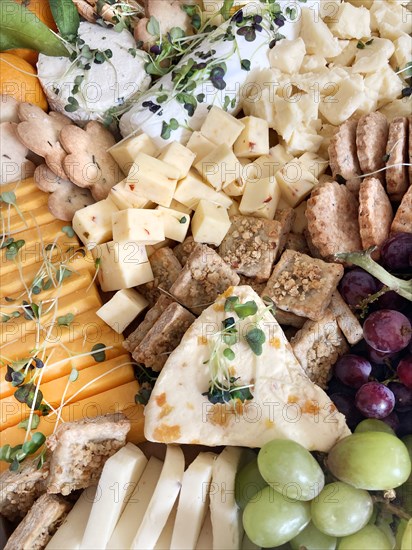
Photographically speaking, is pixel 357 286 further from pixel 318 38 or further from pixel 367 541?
pixel 318 38

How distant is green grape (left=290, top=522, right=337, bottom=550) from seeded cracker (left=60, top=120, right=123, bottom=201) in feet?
4.17

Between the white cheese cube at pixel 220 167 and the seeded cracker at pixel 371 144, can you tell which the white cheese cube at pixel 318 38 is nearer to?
the seeded cracker at pixel 371 144

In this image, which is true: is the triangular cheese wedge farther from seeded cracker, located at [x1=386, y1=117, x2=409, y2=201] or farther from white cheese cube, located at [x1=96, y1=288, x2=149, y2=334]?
seeded cracker, located at [x1=386, y1=117, x2=409, y2=201]

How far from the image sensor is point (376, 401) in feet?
5.44

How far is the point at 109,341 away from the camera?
6.56 feet

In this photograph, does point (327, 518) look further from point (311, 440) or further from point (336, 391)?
point (336, 391)

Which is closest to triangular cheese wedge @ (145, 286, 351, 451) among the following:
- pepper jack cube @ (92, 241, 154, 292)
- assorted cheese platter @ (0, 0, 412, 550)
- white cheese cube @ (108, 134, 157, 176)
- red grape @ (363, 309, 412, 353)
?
assorted cheese platter @ (0, 0, 412, 550)

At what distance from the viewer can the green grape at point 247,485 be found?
1600 mm

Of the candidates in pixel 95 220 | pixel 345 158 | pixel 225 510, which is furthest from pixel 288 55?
pixel 225 510

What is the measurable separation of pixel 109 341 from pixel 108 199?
1.59ft

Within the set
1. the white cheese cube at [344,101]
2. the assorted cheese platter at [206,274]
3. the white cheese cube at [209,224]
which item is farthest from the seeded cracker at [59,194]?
the white cheese cube at [344,101]

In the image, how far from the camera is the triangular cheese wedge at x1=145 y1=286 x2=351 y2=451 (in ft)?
5.44

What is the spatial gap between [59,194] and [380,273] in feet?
3.78

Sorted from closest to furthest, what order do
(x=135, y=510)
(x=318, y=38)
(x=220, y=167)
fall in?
(x=135, y=510) < (x=220, y=167) < (x=318, y=38)
